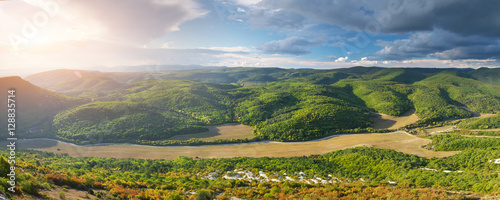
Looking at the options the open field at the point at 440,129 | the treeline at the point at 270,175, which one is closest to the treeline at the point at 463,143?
the treeline at the point at 270,175

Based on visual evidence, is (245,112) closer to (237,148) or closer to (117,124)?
(237,148)

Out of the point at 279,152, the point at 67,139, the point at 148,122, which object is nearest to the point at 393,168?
the point at 279,152

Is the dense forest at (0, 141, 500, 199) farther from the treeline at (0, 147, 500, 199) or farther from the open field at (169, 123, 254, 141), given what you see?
the open field at (169, 123, 254, 141)

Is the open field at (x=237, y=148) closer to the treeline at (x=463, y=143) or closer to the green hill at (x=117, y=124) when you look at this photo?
the treeline at (x=463, y=143)

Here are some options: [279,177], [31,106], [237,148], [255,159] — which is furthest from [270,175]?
[31,106]

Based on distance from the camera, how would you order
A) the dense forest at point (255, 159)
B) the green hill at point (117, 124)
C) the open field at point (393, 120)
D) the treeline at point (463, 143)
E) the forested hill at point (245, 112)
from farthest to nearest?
the open field at point (393, 120) → the forested hill at point (245, 112) → the green hill at point (117, 124) → the treeline at point (463, 143) → the dense forest at point (255, 159)

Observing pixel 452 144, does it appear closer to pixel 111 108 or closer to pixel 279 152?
pixel 279 152
